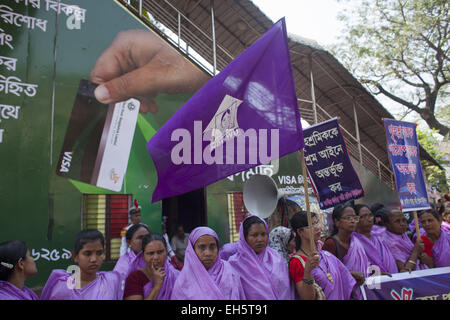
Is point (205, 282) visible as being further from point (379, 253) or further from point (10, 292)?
point (379, 253)

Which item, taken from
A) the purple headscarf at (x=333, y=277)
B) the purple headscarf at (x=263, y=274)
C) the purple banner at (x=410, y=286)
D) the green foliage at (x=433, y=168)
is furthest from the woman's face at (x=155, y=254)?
the green foliage at (x=433, y=168)

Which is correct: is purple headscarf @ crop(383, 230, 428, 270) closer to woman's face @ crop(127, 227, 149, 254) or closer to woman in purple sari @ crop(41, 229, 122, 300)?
woman's face @ crop(127, 227, 149, 254)

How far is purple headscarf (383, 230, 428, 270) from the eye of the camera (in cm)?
402

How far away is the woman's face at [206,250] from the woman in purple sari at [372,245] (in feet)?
6.23

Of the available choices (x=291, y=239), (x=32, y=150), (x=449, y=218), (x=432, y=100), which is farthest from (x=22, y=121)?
(x=432, y=100)

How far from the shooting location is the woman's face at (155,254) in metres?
2.84

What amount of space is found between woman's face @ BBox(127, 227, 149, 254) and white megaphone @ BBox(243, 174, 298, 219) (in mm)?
2348

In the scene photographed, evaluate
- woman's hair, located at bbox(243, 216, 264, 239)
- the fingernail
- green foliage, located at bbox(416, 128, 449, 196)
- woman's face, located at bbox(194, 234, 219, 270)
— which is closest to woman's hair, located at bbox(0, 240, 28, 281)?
woman's face, located at bbox(194, 234, 219, 270)

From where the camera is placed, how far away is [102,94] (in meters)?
6.35

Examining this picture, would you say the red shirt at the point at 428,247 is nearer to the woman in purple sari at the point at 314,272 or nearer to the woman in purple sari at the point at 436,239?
the woman in purple sari at the point at 436,239

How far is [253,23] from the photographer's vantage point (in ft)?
26.7

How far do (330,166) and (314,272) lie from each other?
89.7 inches

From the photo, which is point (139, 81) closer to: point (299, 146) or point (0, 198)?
point (0, 198)
